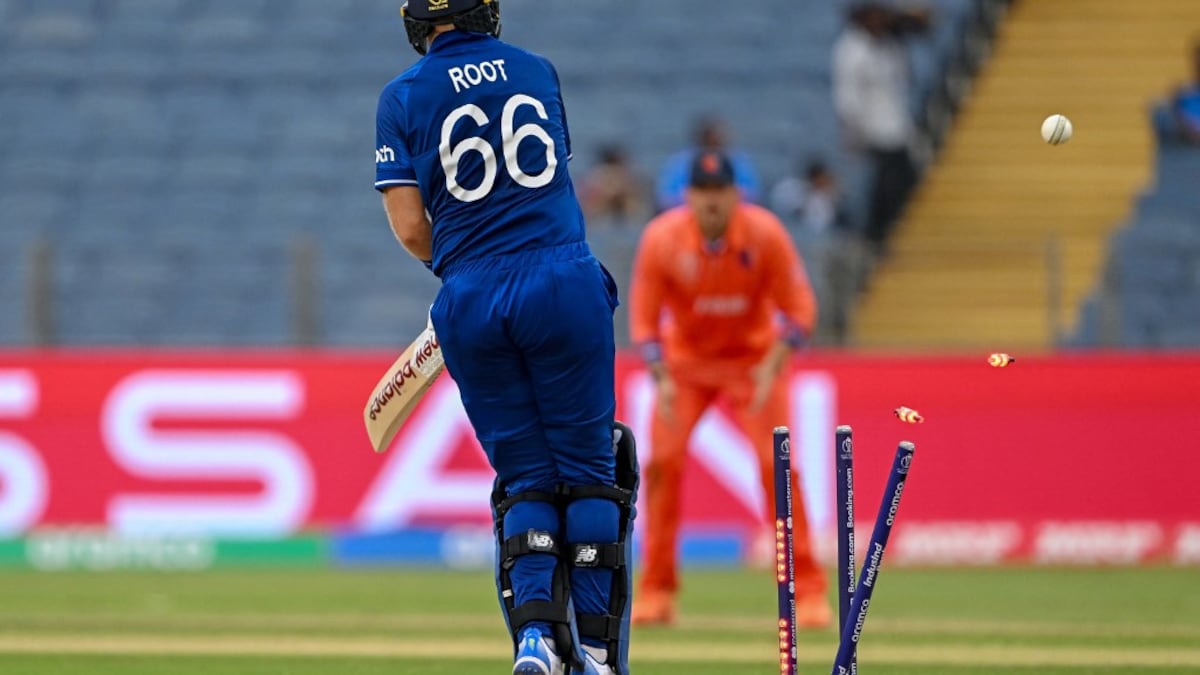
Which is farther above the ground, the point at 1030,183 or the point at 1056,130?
the point at 1030,183

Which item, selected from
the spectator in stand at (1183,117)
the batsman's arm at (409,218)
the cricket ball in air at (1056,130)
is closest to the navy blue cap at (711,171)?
the batsman's arm at (409,218)

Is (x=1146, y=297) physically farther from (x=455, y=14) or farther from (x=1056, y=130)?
(x=455, y=14)

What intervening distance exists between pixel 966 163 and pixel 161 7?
336 inches

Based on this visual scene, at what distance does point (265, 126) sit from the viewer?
20.5 metres

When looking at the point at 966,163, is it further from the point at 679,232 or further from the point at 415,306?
the point at 679,232

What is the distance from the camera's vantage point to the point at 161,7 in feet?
73.2

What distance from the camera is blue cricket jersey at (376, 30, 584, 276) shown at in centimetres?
652

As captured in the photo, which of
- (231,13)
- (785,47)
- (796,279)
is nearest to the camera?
(796,279)

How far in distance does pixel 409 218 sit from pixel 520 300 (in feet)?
1.54

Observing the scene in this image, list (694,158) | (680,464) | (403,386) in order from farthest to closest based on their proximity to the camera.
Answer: (680,464) < (694,158) < (403,386)

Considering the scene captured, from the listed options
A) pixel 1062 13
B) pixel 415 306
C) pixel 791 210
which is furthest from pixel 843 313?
pixel 1062 13

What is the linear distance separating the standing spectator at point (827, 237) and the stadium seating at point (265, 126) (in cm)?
79

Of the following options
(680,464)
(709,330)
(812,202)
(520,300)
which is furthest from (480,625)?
(812,202)

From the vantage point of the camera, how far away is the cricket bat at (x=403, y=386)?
6.93 meters
